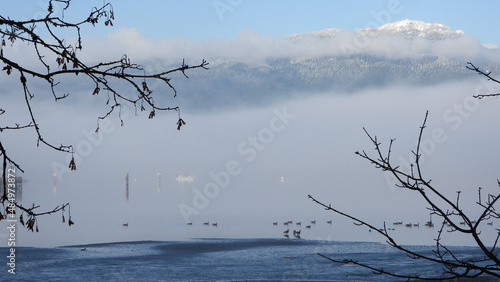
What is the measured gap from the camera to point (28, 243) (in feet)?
148

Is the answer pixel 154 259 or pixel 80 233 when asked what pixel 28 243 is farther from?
pixel 154 259

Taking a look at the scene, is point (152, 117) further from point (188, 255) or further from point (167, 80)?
point (188, 255)

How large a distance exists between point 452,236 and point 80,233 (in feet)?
110

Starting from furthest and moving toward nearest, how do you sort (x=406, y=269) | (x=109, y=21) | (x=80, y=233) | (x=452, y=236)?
(x=80, y=233), (x=452, y=236), (x=406, y=269), (x=109, y=21)

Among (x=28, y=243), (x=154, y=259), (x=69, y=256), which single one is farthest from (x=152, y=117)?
(x=28, y=243)


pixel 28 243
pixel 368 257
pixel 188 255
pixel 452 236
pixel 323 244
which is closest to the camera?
pixel 368 257

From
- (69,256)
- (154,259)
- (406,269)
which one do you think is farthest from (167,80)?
(69,256)

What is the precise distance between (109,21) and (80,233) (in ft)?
177

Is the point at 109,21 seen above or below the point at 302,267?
above

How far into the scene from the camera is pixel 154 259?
1241 inches

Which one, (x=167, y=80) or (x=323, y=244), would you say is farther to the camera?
(x=323, y=244)

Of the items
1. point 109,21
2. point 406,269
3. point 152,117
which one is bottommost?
point 406,269

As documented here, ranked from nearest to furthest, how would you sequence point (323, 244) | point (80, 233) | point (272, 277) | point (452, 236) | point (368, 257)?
point (272, 277), point (368, 257), point (323, 244), point (452, 236), point (80, 233)

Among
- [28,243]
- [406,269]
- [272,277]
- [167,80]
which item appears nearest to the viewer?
[167,80]
